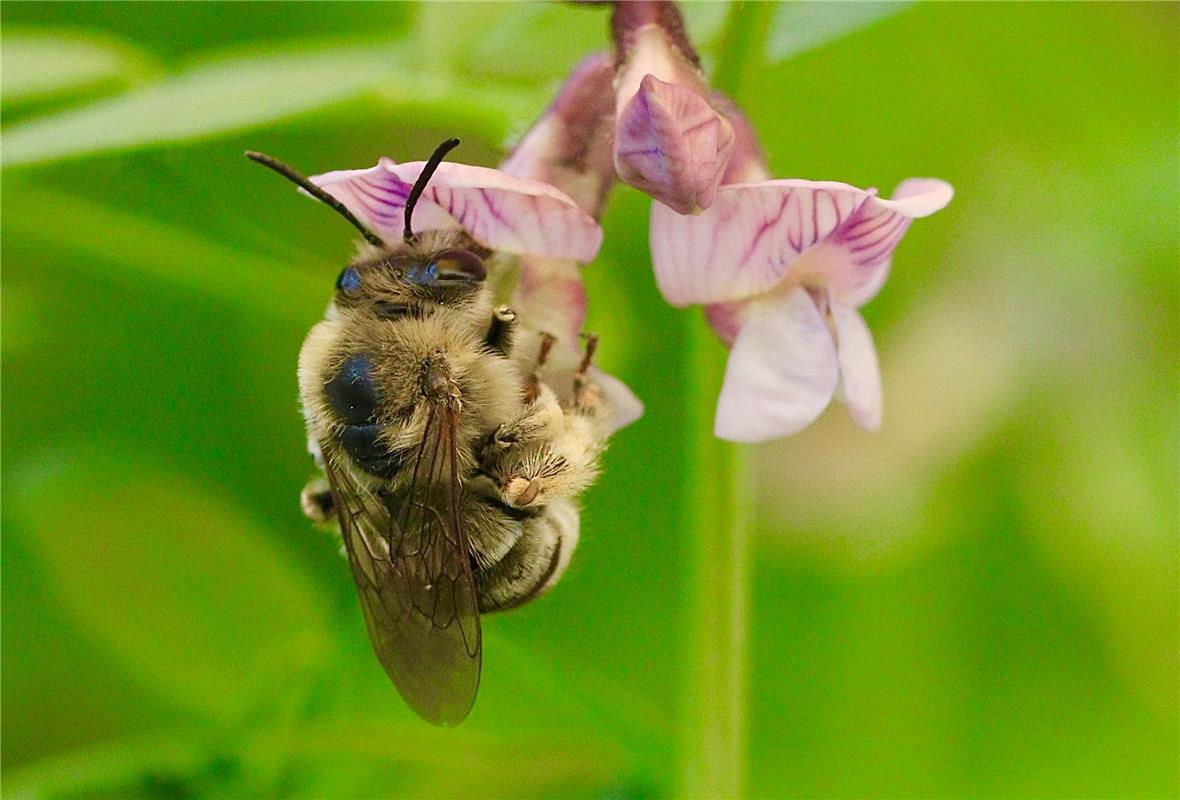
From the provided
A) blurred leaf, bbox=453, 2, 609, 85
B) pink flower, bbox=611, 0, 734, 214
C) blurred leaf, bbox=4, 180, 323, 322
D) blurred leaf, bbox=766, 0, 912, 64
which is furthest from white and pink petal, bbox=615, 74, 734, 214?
blurred leaf, bbox=4, 180, 323, 322

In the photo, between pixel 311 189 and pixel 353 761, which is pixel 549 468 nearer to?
pixel 311 189

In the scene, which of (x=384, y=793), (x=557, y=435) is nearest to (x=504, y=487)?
(x=557, y=435)

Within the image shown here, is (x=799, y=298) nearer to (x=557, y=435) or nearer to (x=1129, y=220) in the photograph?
(x=557, y=435)

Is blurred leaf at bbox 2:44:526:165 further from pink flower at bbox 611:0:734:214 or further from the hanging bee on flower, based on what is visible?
pink flower at bbox 611:0:734:214

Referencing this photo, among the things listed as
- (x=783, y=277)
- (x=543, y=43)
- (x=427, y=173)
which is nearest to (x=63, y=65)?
(x=543, y=43)

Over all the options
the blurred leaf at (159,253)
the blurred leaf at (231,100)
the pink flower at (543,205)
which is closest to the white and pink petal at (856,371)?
the pink flower at (543,205)

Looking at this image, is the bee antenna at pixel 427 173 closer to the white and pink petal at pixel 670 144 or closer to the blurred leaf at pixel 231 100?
the white and pink petal at pixel 670 144
